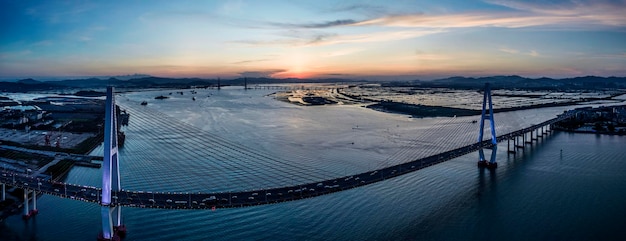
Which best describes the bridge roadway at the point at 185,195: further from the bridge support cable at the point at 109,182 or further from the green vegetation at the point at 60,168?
the green vegetation at the point at 60,168

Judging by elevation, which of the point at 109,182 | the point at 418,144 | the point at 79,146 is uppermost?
the point at 109,182

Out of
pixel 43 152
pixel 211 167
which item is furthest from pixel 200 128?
pixel 211 167

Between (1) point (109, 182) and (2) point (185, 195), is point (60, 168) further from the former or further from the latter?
(2) point (185, 195)

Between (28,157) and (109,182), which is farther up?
(109,182)

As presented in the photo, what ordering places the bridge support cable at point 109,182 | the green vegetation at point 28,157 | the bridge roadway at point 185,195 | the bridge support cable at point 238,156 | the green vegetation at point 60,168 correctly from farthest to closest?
the green vegetation at point 28,157 < the green vegetation at point 60,168 < the bridge support cable at point 238,156 < the bridge roadway at point 185,195 < the bridge support cable at point 109,182

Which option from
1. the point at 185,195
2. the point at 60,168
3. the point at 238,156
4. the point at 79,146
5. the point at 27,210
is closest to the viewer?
the point at 185,195

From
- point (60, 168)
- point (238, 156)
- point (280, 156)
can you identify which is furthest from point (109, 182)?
point (280, 156)

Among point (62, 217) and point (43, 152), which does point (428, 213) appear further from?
point (43, 152)

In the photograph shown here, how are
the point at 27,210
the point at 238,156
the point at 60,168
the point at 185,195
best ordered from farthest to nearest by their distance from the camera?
the point at 238,156 < the point at 60,168 < the point at 27,210 < the point at 185,195

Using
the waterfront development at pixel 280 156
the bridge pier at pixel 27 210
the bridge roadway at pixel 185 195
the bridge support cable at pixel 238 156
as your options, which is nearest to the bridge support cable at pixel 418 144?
the waterfront development at pixel 280 156

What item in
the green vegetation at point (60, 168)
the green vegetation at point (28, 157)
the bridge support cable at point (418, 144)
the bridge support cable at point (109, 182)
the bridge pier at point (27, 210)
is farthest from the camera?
the green vegetation at point (28, 157)
